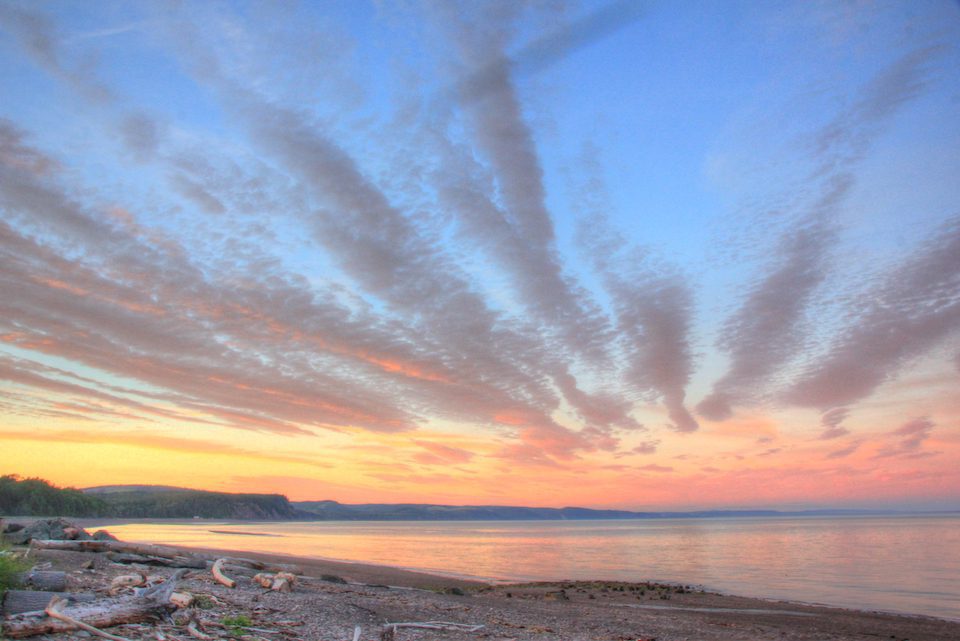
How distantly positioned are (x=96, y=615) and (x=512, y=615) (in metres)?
12.9

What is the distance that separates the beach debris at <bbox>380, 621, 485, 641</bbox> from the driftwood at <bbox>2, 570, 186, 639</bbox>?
183 inches

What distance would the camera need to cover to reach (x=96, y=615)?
9.20m

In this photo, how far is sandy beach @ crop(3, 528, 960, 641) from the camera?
12.8m

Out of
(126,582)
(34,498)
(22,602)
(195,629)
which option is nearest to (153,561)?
(126,582)

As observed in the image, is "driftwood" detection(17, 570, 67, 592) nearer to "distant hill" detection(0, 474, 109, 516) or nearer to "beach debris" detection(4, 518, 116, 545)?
"beach debris" detection(4, 518, 116, 545)

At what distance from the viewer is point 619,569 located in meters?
48.1

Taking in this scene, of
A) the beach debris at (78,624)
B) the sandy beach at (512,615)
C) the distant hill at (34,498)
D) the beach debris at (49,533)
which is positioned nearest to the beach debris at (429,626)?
the sandy beach at (512,615)

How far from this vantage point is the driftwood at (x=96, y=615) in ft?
27.2

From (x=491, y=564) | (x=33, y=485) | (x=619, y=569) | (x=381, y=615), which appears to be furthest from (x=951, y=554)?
(x=33, y=485)

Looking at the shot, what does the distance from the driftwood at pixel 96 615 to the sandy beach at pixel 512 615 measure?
0.20 meters

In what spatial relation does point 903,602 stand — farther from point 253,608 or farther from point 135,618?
point 135,618

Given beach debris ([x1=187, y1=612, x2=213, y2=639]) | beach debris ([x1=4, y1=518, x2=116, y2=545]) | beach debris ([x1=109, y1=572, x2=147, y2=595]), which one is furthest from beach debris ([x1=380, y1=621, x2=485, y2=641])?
beach debris ([x1=4, y1=518, x2=116, y2=545])

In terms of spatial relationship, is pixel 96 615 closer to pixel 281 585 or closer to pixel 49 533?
pixel 281 585

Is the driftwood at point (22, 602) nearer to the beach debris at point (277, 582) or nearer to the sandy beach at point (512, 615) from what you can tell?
the sandy beach at point (512, 615)
